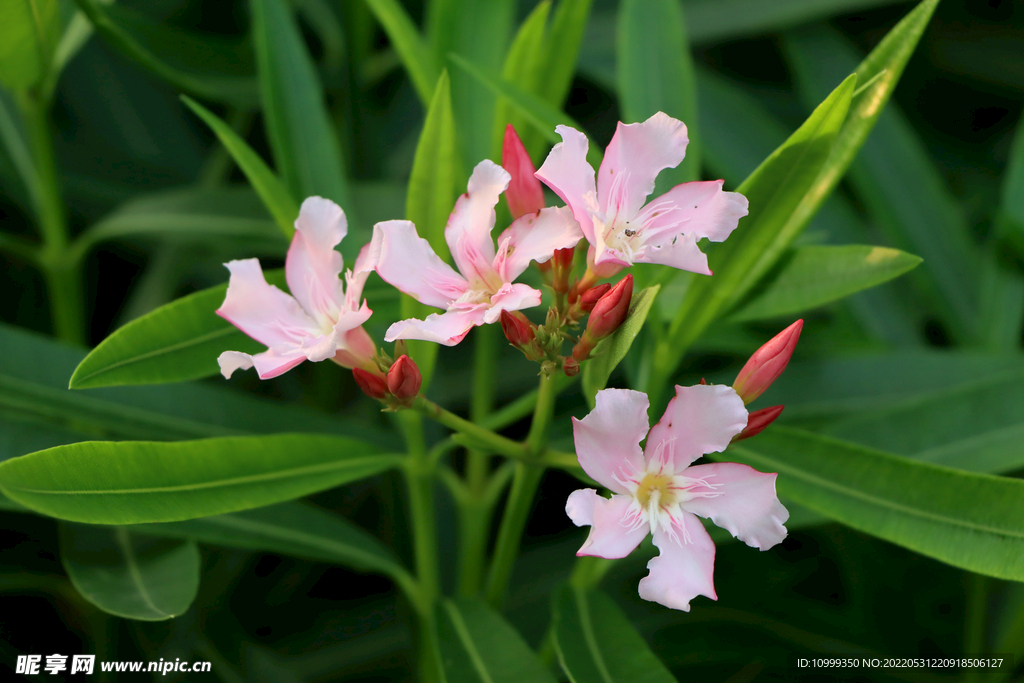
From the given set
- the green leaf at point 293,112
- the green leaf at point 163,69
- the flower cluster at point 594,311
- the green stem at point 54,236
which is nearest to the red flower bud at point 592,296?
the flower cluster at point 594,311

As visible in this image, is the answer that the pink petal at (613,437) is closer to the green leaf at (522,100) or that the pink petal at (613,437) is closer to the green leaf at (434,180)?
the green leaf at (434,180)

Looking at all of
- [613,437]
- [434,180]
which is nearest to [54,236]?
[434,180]

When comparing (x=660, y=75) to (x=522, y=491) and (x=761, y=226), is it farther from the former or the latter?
(x=522, y=491)

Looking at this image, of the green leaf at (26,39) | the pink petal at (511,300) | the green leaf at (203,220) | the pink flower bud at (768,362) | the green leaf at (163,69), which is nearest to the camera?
the pink petal at (511,300)

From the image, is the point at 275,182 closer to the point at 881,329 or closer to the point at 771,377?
the point at 771,377

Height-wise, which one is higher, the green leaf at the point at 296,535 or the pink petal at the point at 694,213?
the pink petal at the point at 694,213

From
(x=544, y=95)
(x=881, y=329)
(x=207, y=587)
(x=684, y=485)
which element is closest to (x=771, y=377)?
(x=684, y=485)
